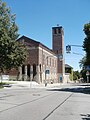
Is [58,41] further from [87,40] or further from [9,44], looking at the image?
[87,40]

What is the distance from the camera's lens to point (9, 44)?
53.4m

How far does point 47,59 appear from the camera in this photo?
340 ft

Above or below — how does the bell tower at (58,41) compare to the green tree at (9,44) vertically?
above

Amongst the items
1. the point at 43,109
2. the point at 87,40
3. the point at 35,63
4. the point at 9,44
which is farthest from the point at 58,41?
the point at 43,109

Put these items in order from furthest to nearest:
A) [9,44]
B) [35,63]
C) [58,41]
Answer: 1. [58,41]
2. [35,63]
3. [9,44]

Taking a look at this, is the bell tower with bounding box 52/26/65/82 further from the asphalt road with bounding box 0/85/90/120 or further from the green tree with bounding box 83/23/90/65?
the asphalt road with bounding box 0/85/90/120

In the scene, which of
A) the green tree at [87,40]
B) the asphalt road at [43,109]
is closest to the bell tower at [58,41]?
the green tree at [87,40]

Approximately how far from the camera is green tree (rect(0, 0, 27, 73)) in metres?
52.9

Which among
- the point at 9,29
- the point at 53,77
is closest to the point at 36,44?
the point at 53,77

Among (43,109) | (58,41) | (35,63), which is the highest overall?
(58,41)

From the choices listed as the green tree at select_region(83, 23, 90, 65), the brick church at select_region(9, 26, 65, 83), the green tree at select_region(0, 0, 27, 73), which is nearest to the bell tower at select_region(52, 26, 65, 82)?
the brick church at select_region(9, 26, 65, 83)

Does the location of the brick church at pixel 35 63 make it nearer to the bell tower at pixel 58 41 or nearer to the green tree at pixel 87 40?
the bell tower at pixel 58 41

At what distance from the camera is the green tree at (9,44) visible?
174ft

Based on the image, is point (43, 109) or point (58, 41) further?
point (58, 41)
